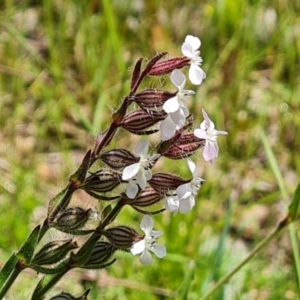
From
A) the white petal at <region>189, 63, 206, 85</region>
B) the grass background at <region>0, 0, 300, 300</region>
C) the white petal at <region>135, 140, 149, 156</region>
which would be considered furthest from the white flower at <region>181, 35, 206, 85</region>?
the grass background at <region>0, 0, 300, 300</region>

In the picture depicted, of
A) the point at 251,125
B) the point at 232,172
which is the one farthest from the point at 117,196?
the point at 251,125

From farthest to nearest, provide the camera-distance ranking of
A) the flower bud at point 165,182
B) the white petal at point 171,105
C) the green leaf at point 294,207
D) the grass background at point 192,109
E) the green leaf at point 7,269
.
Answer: the grass background at point 192,109 < the green leaf at point 294,207 < the green leaf at point 7,269 < the flower bud at point 165,182 < the white petal at point 171,105

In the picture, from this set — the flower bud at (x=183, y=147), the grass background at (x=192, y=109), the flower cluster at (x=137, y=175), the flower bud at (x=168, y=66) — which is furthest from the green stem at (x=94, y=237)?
the grass background at (x=192, y=109)

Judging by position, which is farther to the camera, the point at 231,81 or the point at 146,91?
the point at 231,81

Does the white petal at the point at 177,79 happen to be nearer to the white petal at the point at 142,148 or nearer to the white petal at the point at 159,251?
the white petal at the point at 142,148

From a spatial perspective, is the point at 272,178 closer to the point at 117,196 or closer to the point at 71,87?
the point at 71,87

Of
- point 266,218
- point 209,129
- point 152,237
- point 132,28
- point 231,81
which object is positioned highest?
point 132,28

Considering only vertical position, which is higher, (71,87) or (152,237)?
(71,87)

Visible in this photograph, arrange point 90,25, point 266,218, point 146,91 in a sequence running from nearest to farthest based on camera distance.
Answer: point 146,91 → point 266,218 → point 90,25
